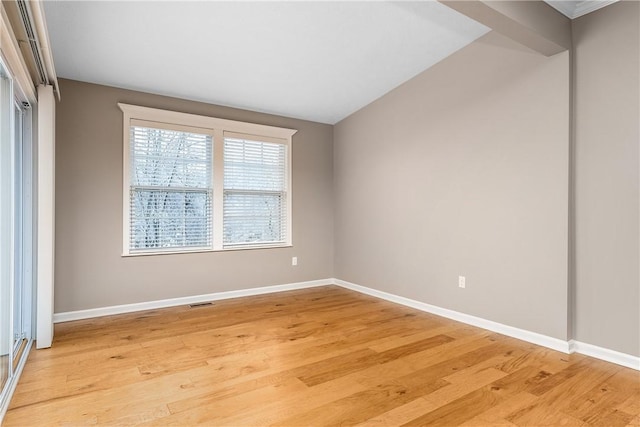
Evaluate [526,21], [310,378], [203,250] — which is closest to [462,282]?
[310,378]

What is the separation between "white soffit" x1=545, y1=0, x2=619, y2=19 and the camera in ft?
8.59

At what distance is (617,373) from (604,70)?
216cm

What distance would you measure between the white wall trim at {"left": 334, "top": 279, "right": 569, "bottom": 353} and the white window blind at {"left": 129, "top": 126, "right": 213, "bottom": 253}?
2324 mm

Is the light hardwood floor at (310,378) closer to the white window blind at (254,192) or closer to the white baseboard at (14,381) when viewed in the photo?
the white baseboard at (14,381)

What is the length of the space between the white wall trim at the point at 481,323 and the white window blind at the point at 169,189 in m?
2.32

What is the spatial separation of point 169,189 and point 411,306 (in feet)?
10.2

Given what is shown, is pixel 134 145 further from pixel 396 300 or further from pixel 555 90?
pixel 555 90

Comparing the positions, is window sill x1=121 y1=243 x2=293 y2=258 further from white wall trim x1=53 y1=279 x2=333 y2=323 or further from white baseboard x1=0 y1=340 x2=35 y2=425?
white baseboard x1=0 y1=340 x2=35 y2=425

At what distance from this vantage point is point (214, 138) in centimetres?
434

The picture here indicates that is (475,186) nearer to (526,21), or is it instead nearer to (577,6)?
(526,21)

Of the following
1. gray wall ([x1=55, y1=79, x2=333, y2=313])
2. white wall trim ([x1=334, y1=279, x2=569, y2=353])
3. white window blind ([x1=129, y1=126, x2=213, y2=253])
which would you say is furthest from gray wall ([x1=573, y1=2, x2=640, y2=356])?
white window blind ([x1=129, y1=126, x2=213, y2=253])

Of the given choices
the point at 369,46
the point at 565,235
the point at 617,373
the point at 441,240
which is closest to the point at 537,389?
the point at 617,373

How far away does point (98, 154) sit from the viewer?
3.71 metres

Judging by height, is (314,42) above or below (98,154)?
above
